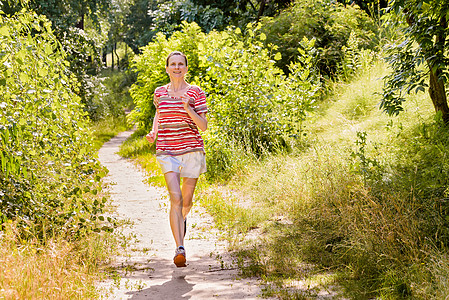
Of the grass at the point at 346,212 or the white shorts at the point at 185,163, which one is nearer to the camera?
the grass at the point at 346,212

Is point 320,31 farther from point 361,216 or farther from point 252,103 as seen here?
point 361,216

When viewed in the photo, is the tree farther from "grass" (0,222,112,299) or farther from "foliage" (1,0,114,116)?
"foliage" (1,0,114,116)

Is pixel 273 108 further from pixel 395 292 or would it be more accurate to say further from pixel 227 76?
pixel 395 292

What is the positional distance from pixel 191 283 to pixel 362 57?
30.2 feet

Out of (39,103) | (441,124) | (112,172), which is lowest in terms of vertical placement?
(112,172)

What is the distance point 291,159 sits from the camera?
8773 millimetres

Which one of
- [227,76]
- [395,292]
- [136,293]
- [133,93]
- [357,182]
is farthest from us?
[133,93]

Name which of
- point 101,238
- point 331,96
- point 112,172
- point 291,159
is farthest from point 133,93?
point 101,238

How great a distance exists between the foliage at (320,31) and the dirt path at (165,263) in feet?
20.8

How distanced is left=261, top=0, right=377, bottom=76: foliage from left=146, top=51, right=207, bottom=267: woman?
27.9 ft

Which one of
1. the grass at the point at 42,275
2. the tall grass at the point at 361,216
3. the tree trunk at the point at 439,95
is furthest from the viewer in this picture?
the tree trunk at the point at 439,95

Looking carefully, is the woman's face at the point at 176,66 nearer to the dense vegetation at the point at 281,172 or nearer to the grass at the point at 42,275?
the dense vegetation at the point at 281,172

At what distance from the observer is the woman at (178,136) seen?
5062 mm

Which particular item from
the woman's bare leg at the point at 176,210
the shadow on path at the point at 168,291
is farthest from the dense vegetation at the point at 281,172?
the woman's bare leg at the point at 176,210
